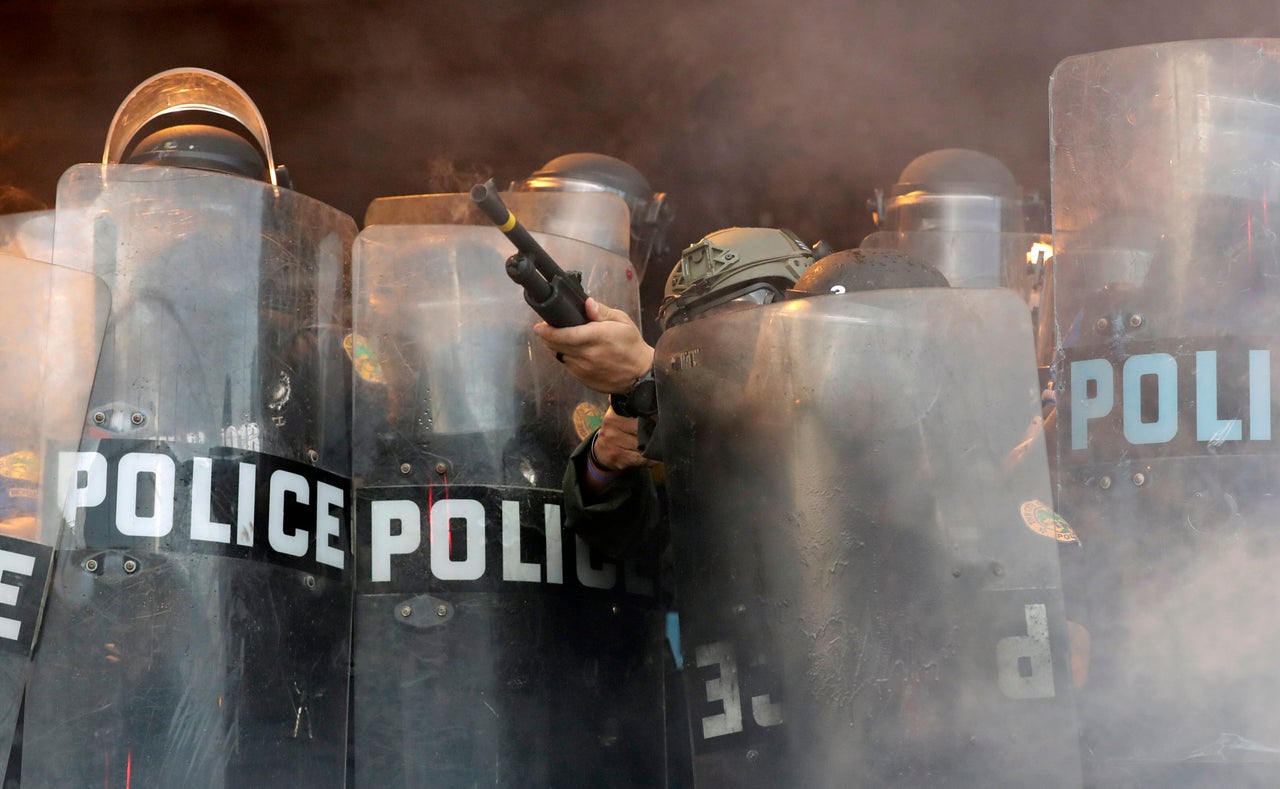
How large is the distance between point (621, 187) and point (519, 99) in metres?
1.49

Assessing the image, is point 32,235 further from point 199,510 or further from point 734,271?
point 734,271

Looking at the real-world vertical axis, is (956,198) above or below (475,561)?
above

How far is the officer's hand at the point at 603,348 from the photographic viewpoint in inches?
93.1

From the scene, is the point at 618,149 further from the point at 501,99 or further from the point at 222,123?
the point at 222,123

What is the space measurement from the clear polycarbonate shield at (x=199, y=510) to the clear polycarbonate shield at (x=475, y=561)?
2.5 inches

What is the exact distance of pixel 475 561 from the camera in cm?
247

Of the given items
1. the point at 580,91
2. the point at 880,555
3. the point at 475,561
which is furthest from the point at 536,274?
the point at 580,91

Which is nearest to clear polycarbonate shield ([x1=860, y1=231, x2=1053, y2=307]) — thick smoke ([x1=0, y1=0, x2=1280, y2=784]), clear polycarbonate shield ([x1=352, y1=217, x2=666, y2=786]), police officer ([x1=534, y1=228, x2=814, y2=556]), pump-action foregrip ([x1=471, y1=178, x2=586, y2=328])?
thick smoke ([x1=0, y1=0, x2=1280, y2=784])

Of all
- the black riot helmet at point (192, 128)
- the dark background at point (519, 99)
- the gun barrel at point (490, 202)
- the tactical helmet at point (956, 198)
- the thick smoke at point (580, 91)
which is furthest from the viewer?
the dark background at point (519, 99)

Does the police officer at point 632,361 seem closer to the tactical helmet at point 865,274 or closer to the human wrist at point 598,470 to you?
the human wrist at point 598,470

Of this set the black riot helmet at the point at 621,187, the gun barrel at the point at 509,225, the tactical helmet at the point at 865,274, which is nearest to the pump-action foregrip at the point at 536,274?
the gun barrel at the point at 509,225

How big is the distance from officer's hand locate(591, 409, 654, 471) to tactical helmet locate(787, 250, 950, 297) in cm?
38

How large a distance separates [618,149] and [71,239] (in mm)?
2796

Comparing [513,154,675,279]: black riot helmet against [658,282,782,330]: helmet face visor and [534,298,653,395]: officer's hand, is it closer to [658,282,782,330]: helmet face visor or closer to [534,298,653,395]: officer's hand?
[658,282,782,330]: helmet face visor
